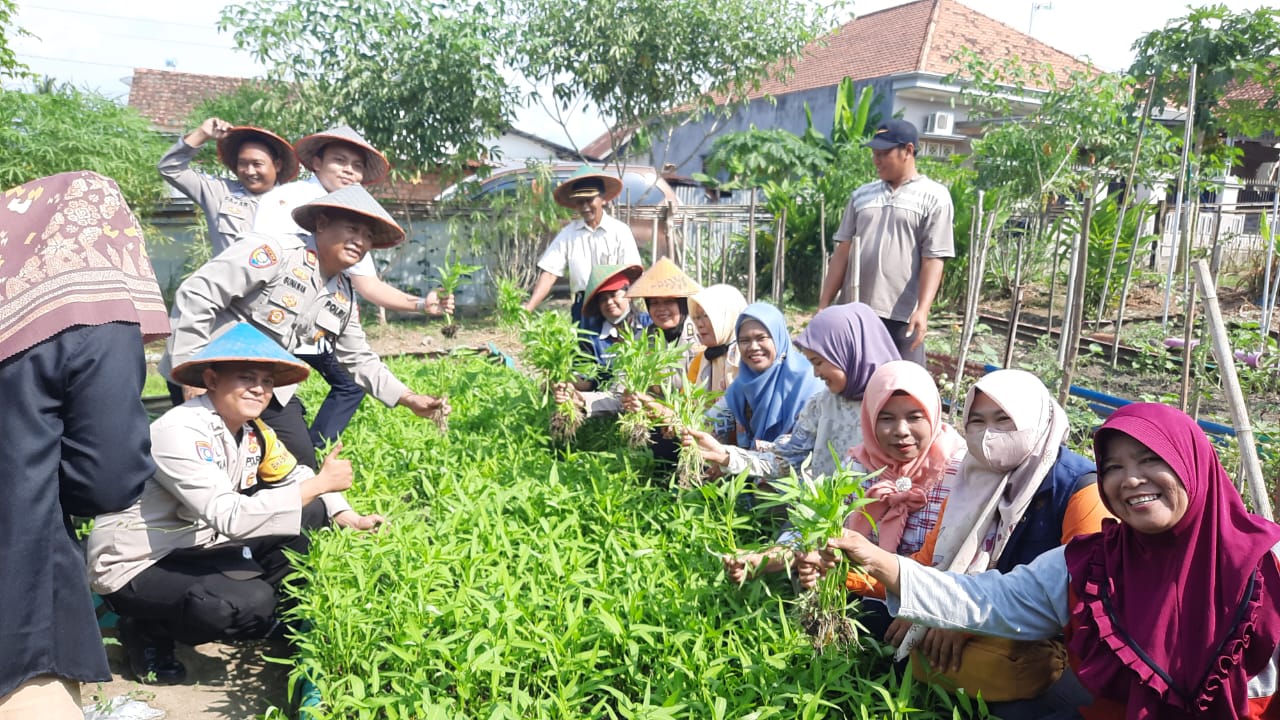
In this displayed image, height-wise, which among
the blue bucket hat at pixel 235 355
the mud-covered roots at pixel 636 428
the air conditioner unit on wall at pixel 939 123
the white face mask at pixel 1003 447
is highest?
the air conditioner unit on wall at pixel 939 123

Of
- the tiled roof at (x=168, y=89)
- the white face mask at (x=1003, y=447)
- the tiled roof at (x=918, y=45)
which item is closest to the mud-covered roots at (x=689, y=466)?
the white face mask at (x=1003, y=447)

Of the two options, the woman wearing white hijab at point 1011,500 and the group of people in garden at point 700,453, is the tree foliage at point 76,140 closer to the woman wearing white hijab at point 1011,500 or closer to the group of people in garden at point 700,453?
the group of people in garden at point 700,453

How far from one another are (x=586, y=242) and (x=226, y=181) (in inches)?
76.6

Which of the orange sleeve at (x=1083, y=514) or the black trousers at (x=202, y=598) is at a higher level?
the orange sleeve at (x=1083, y=514)

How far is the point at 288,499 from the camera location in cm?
273

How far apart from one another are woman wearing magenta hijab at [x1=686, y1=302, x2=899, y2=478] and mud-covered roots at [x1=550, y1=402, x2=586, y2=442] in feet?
2.94

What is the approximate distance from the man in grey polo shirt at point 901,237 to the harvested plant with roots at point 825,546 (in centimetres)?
228

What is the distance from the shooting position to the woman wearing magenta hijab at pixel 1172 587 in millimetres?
1601

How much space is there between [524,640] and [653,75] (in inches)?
332

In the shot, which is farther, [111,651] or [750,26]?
[750,26]

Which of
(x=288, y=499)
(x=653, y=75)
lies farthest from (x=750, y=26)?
(x=288, y=499)

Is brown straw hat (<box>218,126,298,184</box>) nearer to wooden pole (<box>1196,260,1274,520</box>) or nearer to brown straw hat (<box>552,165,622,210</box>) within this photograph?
brown straw hat (<box>552,165,622,210</box>)

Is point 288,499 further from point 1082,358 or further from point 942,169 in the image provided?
point 942,169

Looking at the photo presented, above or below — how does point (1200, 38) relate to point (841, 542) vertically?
above
